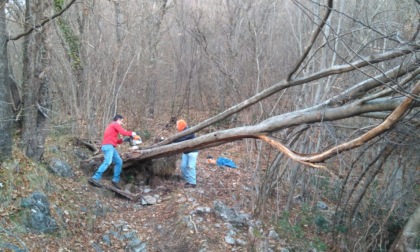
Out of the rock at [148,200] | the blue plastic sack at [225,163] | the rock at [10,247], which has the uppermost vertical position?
the rock at [10,247]

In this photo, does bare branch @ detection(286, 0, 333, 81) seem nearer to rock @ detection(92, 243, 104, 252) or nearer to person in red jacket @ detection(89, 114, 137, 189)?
rock @ detection(92, 243, 104, 252)

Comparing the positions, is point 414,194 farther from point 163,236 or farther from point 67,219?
point 67,219

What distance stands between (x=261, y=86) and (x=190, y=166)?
267 centimetres

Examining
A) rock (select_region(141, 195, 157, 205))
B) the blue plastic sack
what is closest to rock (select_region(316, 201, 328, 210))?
the blue plastic sack

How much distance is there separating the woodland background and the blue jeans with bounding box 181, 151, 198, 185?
0.65 metres

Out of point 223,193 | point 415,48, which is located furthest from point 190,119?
point 415,48

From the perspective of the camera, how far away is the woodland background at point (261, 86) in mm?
4973

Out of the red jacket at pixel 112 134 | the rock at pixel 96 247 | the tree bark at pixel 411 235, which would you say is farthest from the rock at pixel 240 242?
the red jacket at pixel 112 134

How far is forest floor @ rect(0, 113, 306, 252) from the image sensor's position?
17.6 feet

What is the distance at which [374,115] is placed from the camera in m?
4.73

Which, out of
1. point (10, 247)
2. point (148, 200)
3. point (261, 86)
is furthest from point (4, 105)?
point (261, 86)

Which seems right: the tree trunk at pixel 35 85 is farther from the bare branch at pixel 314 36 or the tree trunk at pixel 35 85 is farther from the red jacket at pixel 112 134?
the bare branch at pixel 314 36

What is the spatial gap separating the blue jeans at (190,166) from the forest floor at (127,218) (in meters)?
0.23

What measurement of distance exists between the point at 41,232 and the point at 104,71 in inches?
257
